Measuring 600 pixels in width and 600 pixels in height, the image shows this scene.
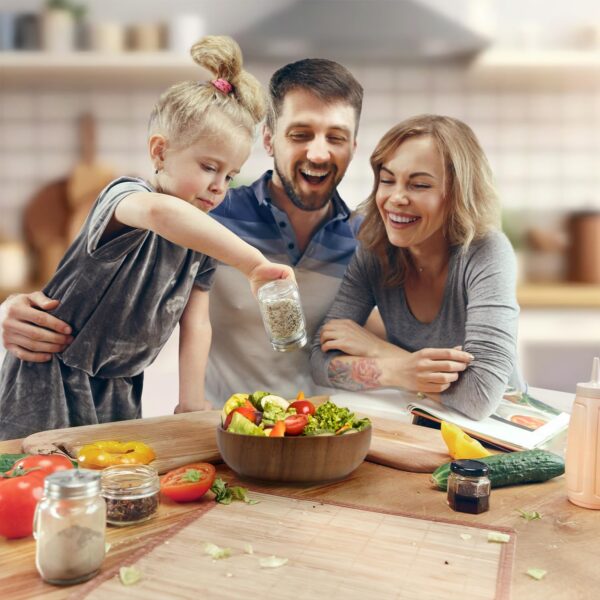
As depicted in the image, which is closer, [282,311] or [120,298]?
[282,311]

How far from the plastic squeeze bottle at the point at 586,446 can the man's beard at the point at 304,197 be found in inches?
37.0

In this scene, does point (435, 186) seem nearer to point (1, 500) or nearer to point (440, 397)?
point (440, 397)

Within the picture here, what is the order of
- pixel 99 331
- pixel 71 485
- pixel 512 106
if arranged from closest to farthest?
pixel 71 485 → pixel 99 331 → pixel 512 106

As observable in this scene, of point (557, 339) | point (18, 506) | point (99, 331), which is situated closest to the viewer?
point (18, 506)

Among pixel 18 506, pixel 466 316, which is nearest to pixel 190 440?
pixel 18 506

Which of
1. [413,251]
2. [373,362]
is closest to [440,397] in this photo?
[373,362]

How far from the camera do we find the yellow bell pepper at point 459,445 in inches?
46.0

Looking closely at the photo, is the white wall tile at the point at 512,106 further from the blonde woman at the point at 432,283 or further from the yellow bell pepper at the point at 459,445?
the yellow bell pepper at the point at 459,445

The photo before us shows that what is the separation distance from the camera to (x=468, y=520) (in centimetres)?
96

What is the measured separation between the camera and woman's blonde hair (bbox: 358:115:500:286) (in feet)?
5.37

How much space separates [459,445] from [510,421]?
0.97 feet

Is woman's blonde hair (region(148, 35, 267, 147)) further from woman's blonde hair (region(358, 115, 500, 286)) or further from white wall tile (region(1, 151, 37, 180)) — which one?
white wall tile (region(1, 151, 37, 180))

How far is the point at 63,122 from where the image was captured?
2604mm

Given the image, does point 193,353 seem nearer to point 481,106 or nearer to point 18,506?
point 18,506
